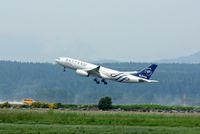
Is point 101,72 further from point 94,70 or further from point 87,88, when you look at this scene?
point 87,88

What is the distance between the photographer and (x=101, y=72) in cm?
12200

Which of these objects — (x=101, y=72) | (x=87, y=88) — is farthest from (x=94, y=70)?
(x=87, y=88)

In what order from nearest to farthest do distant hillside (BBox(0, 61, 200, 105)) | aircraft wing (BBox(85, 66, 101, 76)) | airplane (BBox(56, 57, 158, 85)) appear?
airplane (BBox(56, 57, 158, 85)) < aircraft wing (BBox(85, 66, 101, 76)) < distant hillside (BBox(0, 61, 200, 105))

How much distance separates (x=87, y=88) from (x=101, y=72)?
2844 cm

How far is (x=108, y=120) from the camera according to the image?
60.0 m

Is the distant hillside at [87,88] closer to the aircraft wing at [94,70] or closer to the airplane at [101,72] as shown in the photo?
the airplane at [101,72]

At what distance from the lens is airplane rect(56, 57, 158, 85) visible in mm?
116944

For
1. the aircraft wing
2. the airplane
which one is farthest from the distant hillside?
the aircraft wing

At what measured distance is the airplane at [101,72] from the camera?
384 feet

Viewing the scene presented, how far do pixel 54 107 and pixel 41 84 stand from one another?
72.6m

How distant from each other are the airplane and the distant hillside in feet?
15.4

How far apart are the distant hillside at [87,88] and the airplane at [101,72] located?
469 cm

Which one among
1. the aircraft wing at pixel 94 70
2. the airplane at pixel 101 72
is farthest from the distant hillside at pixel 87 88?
the aircraft wing at pixel 94 70

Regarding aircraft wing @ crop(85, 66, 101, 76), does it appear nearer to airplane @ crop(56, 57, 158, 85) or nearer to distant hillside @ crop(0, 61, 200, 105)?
airplane @ crop(56, 57, 158, 85)
